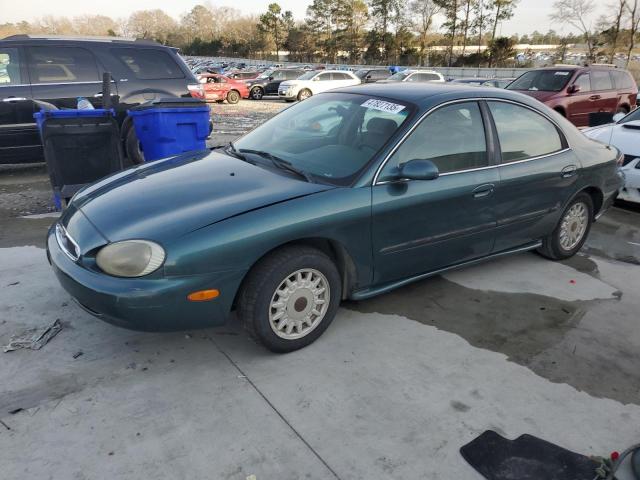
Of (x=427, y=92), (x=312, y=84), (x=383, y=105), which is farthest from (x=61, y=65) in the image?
(x=312, y=84)

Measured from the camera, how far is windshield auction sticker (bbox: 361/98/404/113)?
3.47 metres

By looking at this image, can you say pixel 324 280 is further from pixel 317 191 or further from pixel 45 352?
pixel 45 352

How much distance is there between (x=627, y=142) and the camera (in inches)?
258

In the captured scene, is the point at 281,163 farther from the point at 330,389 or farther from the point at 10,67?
the point at 10,67

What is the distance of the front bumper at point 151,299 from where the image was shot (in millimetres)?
2537

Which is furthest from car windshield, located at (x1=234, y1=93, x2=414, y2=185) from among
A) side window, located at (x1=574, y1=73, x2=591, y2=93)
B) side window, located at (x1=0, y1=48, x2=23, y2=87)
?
side window, located at (x1=574, y1=73, x2=591, y2=93)

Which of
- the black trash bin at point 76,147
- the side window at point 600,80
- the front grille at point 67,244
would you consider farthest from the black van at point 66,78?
the side window at point 600,80

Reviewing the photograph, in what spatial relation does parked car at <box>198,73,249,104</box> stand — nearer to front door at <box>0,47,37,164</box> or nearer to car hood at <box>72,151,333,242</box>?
front door at <box>0,47,37,164</box>

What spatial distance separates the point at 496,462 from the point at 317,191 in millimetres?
1713

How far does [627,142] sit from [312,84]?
57.4 feet

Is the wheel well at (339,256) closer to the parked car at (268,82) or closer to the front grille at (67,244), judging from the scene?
the front grille at (67,244)

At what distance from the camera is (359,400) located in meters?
2.69

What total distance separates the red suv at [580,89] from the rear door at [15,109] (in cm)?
995

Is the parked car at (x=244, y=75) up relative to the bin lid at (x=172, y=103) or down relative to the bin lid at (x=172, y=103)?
up
